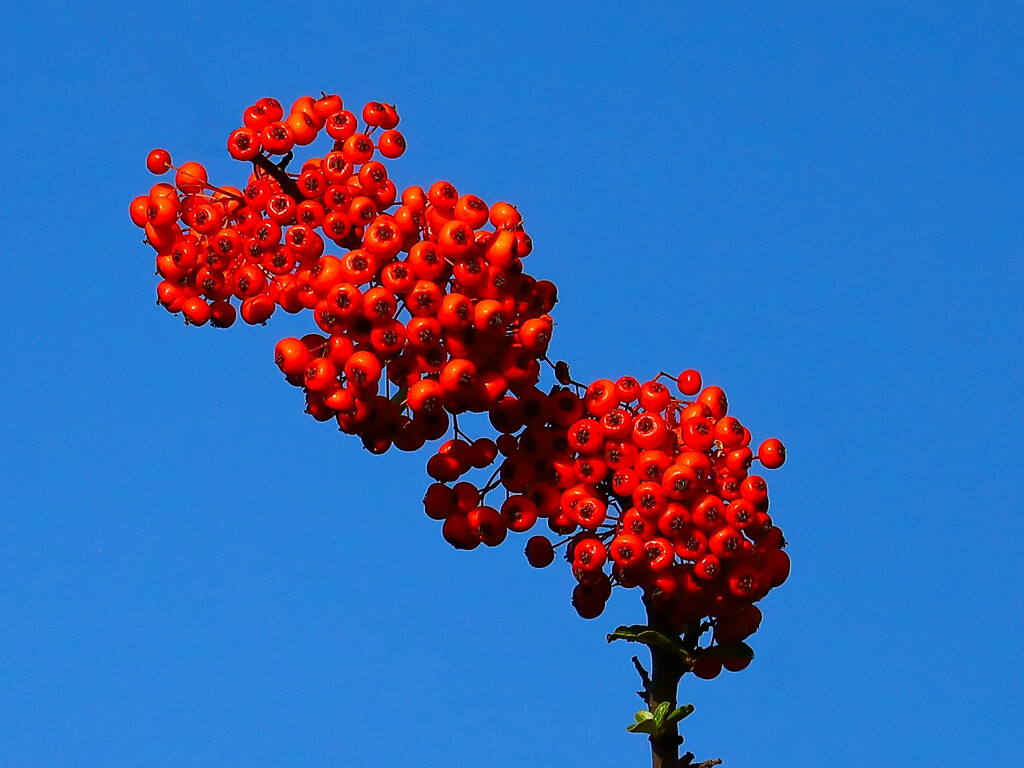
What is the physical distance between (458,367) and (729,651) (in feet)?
6.32

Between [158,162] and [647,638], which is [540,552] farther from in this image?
[158,162]

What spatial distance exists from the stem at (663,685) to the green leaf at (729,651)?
6.8 inches

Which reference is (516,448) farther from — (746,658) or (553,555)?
(746,658)

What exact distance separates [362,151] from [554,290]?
1.15m

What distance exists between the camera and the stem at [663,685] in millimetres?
6781

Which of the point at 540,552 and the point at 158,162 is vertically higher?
the point at 158,162

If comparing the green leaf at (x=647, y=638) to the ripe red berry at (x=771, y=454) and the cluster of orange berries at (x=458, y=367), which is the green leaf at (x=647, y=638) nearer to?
the cluster of orange berries at (x=458, y=367)


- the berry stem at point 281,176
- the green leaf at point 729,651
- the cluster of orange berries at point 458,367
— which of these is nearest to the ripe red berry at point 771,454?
the cluster of orange berries at point 458,367

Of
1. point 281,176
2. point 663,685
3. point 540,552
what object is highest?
point 281,176

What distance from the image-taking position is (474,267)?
272 inches

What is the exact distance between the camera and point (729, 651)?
23.7 feet

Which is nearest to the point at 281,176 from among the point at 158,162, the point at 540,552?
the point at 158,162

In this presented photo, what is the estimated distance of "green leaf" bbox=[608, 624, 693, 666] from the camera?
6969mm

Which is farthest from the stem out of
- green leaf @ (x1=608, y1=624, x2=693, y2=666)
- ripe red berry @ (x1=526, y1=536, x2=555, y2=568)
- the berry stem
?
the berry stem
